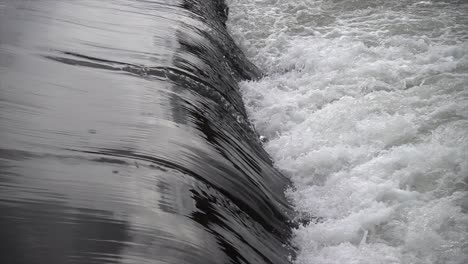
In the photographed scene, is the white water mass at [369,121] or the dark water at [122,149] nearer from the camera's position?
the dark water at [122,149]

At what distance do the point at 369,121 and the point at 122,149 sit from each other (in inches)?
116

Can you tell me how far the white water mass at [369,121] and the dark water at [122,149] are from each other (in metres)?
0.47

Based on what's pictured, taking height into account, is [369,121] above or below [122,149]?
below

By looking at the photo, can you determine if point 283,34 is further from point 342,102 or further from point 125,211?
point 125,211

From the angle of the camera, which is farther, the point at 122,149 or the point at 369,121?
the point at 369,121

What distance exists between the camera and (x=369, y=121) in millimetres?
5316

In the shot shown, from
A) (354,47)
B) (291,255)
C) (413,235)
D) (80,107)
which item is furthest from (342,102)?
(80,107)

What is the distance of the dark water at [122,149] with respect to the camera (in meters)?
2.62

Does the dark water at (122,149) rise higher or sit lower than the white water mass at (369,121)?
higher

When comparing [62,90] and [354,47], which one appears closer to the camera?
[62,90]

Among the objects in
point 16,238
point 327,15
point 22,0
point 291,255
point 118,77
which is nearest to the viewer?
point 16,238

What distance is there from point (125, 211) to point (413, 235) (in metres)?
2.23

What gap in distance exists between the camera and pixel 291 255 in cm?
360

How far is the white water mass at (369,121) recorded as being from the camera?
3920mm
